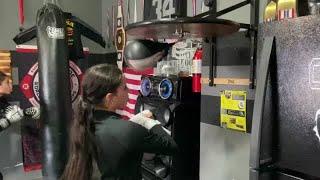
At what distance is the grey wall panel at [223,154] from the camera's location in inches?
63.2

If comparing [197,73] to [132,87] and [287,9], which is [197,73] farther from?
[132,87]

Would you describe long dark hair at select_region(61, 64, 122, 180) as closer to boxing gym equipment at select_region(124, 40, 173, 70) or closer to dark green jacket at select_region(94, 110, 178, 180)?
dark green jacket at select_region(94, 110, 178, 180)

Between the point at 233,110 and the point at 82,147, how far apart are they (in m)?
0.74

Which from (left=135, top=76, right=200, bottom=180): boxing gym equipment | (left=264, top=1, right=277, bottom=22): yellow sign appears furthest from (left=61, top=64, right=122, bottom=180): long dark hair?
(left=264, top=1, right=277, bottom=22): yellow sign

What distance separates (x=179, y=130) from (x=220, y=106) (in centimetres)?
37

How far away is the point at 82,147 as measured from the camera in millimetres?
1573

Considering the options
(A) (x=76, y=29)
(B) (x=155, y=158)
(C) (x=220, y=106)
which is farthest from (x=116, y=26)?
(C) (x=220, y=106)

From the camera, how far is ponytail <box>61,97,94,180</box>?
1.57 metres

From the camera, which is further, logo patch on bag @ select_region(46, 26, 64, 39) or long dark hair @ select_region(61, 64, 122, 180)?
logo patch on bag @ select_region(46, 26, 64, 39)

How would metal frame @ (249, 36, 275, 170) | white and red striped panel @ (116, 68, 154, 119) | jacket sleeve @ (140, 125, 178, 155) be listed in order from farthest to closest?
white and red striped panel @ (116, 68, 154, 119), jacket sleeve @ (140, 125, 178, 155), metal frame @ (249, 36, 275, 170)

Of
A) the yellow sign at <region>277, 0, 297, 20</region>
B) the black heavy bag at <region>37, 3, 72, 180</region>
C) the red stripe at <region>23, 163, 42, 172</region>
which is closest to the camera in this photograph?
the yellow sign at <region>277, 0, 297, 20</region>

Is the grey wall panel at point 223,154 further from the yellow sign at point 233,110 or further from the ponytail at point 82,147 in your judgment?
the ponytail at point 82,147

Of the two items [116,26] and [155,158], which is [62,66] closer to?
[116,26]

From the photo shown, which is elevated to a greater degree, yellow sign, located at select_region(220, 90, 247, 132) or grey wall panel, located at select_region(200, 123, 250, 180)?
yellow sign, located at select_region(220, 90, 247, 132)
